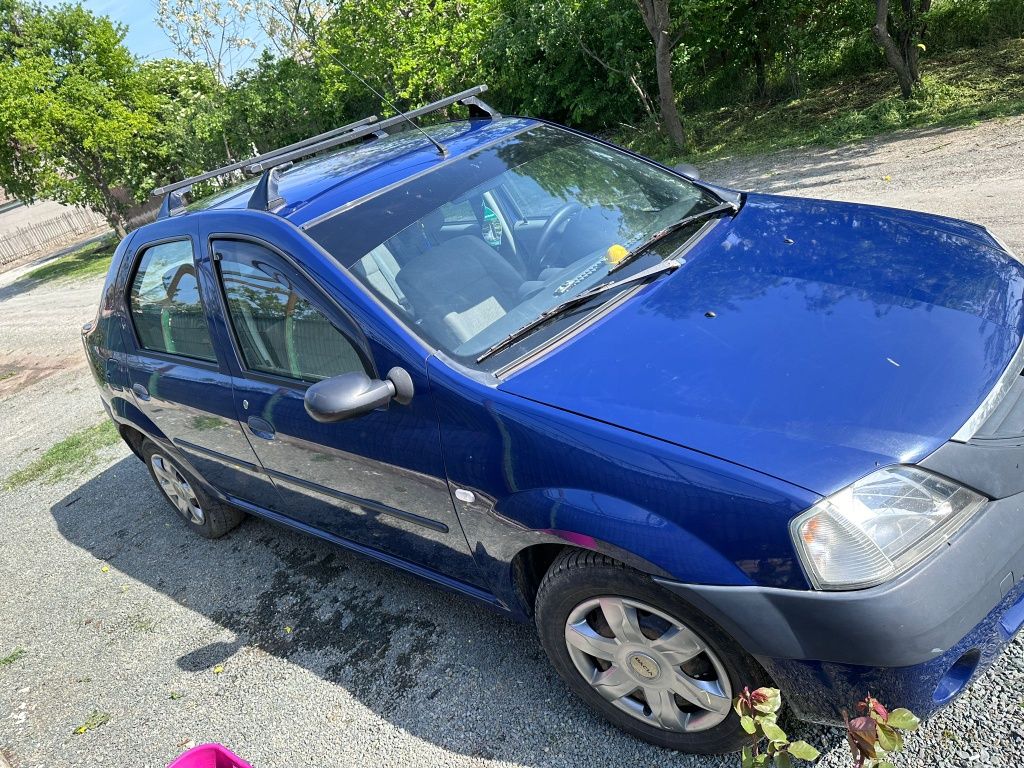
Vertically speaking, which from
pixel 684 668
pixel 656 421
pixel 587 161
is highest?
pixel 587 161

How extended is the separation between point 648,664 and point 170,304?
276cm

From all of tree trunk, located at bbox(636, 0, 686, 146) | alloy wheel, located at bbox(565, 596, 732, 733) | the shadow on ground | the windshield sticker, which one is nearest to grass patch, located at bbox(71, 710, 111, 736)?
the shadow on ground

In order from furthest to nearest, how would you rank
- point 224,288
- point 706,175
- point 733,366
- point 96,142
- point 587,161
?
point 96,142 → point 706,175 → point 587,161 → point 224,288 → point 733,366

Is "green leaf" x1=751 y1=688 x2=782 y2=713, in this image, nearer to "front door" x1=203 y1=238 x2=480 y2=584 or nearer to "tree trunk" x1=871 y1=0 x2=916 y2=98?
"front door" x1=203 y1=238 x2=480 y2=584

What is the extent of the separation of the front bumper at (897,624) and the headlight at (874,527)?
35mm

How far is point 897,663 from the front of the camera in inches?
72.6

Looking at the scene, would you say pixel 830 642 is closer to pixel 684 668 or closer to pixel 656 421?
pixel 684 668

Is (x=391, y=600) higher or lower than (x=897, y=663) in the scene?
lower

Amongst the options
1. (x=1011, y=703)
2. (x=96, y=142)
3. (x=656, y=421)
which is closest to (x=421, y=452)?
(x=656, y=421)

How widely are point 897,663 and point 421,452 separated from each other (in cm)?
150

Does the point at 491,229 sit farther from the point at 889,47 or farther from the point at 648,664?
the point at 889,47

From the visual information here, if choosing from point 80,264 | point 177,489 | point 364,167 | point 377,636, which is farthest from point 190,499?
point 80,264

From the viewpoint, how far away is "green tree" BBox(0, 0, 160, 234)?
18.7 metres

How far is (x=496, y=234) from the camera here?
302 centimetres
